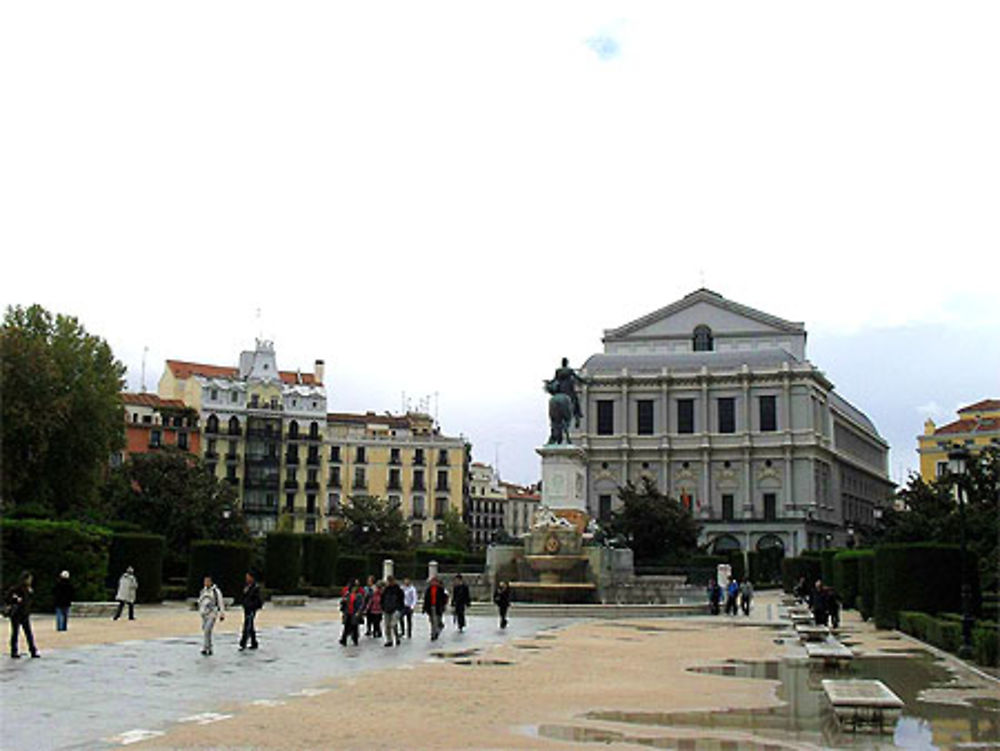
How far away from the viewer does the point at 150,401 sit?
10606cm

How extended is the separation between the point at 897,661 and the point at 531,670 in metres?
7.51

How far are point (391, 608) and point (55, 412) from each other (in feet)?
110

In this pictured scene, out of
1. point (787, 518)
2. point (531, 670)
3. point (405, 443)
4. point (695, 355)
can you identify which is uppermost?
point (695, 355)

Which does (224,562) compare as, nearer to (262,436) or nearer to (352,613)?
(352,613)

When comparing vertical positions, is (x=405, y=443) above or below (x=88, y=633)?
above

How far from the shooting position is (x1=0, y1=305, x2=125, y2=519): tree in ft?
174

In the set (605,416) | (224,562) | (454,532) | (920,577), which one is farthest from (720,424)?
(920,577)

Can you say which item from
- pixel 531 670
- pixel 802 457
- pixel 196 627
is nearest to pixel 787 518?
pixel 802 457

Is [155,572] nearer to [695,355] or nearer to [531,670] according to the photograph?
[531,670]

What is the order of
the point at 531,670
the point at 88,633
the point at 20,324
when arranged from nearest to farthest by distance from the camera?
the point at 531,670 < the point at 88,633 < the point at 20,324

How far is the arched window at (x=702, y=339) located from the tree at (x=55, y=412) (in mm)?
64277

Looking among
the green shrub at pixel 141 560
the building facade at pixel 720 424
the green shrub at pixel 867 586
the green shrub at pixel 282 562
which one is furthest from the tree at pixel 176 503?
the building facade at pixel 720 424

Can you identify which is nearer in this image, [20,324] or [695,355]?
[20,324]

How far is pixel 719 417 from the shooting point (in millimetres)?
108875
